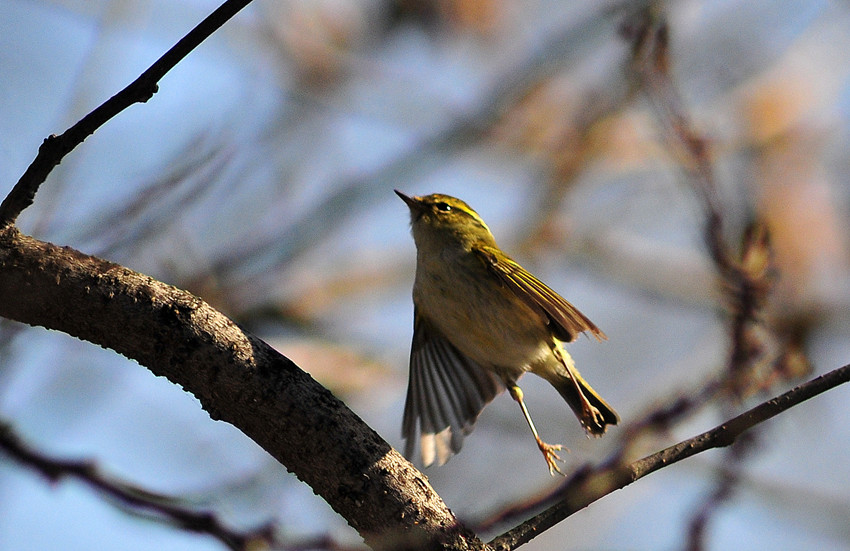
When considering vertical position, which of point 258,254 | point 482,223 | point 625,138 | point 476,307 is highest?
point 625,138

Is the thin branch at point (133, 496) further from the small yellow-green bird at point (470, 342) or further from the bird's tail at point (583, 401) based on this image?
the bird's tail at point (583, 401)

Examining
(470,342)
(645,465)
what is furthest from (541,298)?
(645,465)

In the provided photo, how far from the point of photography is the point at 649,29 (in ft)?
9.84

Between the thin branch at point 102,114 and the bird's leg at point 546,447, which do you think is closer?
the thin branch at point 102,114

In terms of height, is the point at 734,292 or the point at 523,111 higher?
the point at 523,111

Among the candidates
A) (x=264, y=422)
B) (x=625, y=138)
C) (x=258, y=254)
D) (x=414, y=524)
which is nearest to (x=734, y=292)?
(x=414, y=524)

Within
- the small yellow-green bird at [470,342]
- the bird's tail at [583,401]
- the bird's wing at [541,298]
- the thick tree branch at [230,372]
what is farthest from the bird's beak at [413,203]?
the thick tree branch at [230,372]

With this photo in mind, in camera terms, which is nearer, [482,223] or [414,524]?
[414,524]

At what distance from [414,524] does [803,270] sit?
5302mm

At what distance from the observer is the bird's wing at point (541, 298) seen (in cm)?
325

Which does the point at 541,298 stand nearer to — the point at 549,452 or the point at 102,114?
the point at 549,452

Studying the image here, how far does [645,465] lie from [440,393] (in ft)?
7.35

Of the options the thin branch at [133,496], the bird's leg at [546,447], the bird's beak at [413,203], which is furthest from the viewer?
the bird's beak at [413,203]

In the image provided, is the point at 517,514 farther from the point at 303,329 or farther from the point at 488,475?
the point at 303,329
